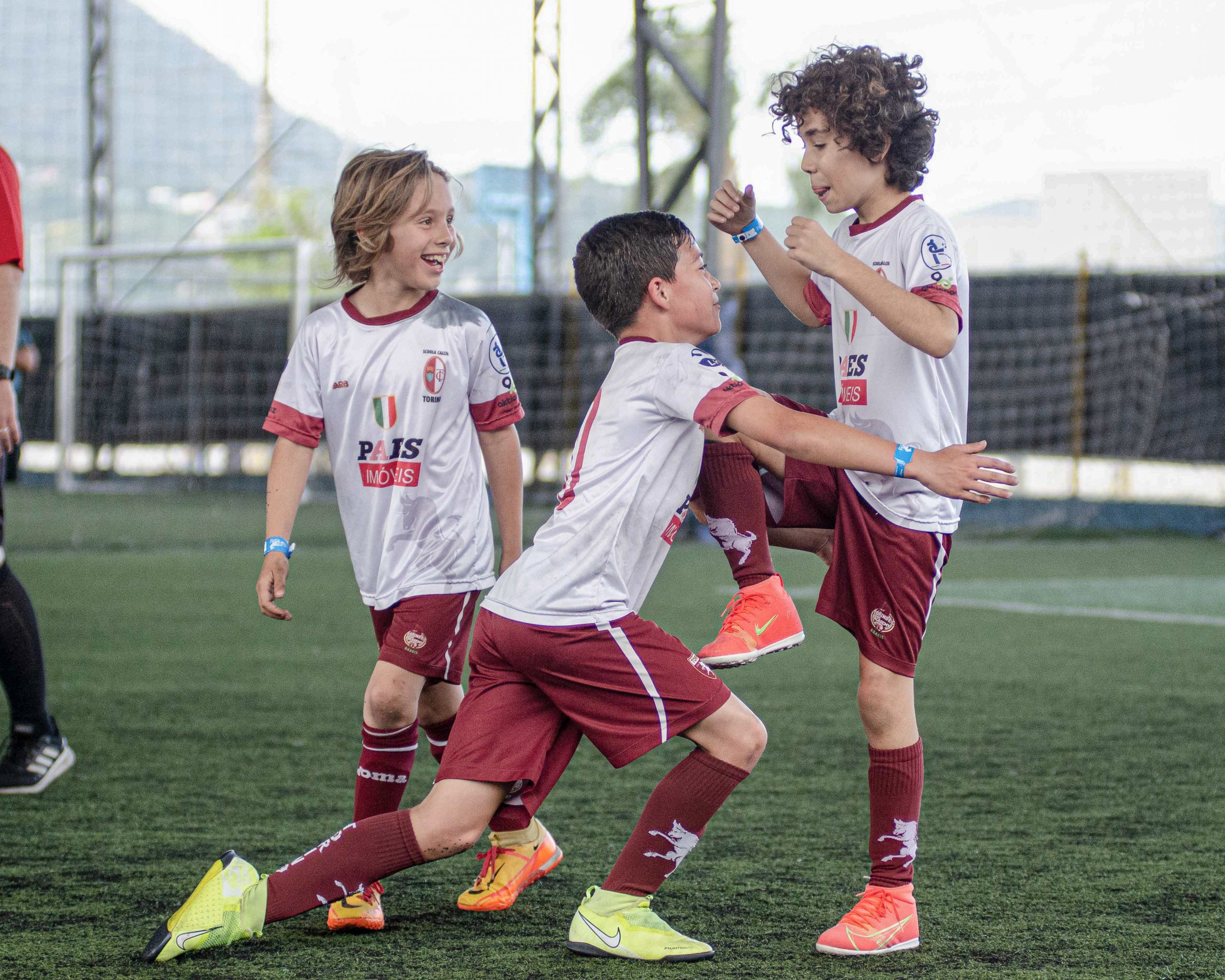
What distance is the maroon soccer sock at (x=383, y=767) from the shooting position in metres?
2.55

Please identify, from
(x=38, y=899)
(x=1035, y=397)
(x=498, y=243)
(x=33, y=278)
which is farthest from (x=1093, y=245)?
(x=33, y=278)

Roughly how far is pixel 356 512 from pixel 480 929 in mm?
775

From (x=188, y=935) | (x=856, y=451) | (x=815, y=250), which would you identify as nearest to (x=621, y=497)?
(x=856, y=451)

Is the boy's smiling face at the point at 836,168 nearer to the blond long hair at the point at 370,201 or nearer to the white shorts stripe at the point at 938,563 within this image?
the white shorts stripe at the point at 938,563

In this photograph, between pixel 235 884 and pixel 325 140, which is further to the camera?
pixel 325 140

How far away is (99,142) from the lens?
16.1 m

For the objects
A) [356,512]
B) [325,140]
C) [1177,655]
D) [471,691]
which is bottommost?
[1177,655]

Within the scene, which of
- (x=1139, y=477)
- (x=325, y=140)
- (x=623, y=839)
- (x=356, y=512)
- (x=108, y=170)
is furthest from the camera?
(x=325, y=140)

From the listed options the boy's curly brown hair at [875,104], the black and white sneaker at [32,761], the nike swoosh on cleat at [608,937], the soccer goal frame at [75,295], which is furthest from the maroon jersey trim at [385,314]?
the soccer goal frame at [75,295]

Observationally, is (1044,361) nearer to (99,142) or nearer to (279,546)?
(279,546)

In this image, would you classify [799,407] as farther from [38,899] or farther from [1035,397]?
[1035,397]

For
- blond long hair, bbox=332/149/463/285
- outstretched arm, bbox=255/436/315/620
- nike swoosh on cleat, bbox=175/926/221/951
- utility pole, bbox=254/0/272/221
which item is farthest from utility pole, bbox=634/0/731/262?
utility pole, bbox=254/0/272/221

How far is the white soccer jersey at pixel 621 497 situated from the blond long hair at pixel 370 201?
0.62 metres

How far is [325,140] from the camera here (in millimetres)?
24906
